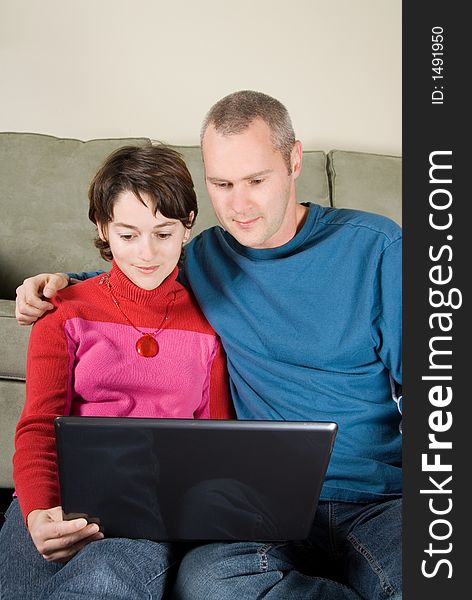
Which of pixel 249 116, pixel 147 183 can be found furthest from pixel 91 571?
pixel 249 116

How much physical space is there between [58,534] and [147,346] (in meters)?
0.32

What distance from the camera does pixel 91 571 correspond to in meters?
0.90

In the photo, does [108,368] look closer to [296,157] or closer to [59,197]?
[296,157]

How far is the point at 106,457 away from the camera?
0.89m

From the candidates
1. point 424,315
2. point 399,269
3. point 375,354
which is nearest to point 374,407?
point 375,354

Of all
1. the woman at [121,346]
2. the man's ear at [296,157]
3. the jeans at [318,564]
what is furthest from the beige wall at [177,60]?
the jeans at [318,564]

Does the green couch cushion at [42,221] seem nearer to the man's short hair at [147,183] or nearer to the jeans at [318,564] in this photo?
the man's short hair at [147,183]

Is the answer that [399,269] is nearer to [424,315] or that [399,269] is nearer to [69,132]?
[424,315]

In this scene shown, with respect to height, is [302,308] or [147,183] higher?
[147,183]

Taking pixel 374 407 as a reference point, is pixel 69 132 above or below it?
above

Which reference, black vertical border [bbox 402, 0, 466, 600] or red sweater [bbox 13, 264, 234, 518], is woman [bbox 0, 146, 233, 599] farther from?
black vertical border [bbox 402, 0, 466, 600]

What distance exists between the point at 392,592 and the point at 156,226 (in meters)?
0.59

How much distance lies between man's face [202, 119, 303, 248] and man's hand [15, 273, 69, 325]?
0.28 m

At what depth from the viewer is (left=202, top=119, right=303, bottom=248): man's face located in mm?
1194
